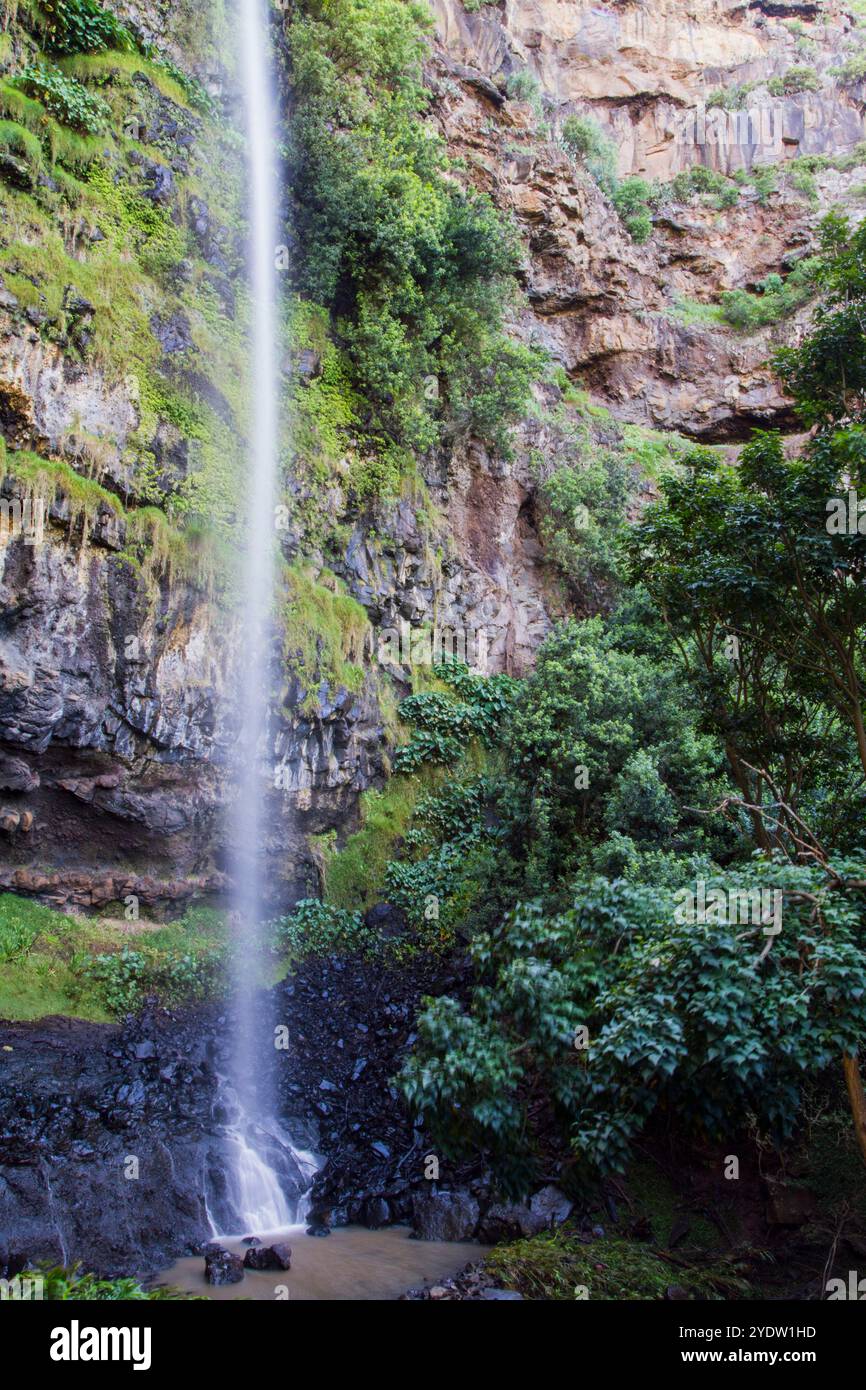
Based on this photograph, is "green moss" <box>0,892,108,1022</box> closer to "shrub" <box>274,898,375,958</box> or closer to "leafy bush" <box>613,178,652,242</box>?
"shrub" <box>274,898,375,958</box>

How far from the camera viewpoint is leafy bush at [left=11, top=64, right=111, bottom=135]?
1305cm

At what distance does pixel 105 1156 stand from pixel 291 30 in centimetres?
2030

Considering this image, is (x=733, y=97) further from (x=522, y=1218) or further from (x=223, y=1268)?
(x=223, y=1268)

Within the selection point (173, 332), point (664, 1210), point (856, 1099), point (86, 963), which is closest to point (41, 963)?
point (86, 963)

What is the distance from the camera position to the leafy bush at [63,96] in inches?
514

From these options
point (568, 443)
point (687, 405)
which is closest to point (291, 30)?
point (568, 443)

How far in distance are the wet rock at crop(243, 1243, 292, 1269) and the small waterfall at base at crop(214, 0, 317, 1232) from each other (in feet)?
3.81

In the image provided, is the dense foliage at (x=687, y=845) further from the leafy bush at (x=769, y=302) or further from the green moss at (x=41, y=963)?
the leafy bush at (x=769, y=302)

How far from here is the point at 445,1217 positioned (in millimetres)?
8898

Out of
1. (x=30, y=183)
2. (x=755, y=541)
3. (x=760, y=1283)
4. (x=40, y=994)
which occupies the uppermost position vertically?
(x=30, y=183)

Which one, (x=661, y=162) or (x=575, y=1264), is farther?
(x=661, y=162)

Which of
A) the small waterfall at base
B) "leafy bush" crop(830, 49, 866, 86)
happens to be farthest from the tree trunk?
"leafy bush" crop(830, 49, 866, 86)

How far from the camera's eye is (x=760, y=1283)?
791cm

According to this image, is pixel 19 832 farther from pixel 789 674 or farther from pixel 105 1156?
pixel 789 674
